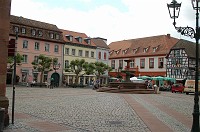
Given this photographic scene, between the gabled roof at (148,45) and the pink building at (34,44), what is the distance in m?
20.7

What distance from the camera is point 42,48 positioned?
191 feet

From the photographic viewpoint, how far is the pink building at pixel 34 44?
177 ft

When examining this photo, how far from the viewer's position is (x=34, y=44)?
56.8 m

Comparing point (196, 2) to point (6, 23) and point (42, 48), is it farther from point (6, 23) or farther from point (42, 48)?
point (42, 48)

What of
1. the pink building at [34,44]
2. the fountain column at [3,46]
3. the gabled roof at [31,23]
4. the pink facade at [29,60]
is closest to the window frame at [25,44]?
the pink building at [34,44]

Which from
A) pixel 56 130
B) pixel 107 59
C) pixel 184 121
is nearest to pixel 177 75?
pixel 107 59

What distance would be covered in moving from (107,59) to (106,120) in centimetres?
6217

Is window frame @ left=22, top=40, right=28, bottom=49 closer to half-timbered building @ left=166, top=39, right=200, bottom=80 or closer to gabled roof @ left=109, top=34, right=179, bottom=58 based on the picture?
gabled roof @ left=109, top=34, right=179, bottom=58

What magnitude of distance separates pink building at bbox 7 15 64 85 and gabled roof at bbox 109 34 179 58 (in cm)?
2072

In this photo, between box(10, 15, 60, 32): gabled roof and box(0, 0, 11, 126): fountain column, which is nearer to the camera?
box(0, 0, 11, 126): fountain column

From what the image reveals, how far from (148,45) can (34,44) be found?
94.7ft

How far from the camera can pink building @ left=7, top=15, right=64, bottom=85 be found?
54062mm

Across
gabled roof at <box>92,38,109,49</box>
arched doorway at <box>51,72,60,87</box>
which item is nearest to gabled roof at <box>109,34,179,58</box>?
gabled roof at <box>92,38,109,49</box>

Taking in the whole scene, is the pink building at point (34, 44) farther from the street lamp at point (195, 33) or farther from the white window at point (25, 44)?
the street lamp at point (195, 33)
